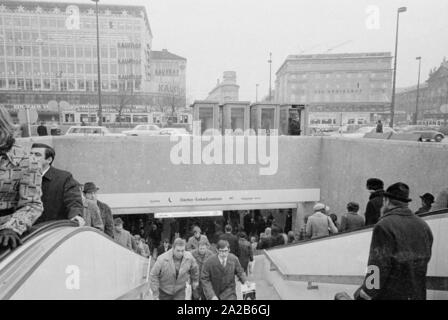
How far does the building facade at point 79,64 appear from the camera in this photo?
113 ft

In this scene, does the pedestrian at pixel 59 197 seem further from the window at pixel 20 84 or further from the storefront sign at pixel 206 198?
the window at pixel 20 84

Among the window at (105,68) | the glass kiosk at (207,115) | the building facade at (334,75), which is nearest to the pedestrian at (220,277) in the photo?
→ the glass kiosk at (207,115)

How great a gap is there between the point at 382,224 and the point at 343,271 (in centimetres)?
227

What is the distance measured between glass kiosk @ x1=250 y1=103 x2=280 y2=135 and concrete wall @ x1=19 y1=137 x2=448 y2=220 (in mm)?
2111

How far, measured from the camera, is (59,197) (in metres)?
2.81

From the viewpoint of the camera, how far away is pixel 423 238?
2230 mm

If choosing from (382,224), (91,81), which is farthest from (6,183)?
(91,81)

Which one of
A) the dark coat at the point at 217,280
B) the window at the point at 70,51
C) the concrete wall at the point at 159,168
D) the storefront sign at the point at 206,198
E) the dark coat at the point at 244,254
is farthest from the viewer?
the window at the point at 70,51

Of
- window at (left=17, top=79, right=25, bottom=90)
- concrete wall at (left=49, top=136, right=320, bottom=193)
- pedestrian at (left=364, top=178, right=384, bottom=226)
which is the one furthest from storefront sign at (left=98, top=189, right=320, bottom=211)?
window at (left=17, top=79, right=25, bottom=90)

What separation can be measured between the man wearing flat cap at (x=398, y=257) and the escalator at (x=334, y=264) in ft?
1.94

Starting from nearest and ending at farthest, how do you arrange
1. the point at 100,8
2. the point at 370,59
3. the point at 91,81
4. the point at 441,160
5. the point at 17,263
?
1. the point at 17,263
2. the point at 441,160
3. the point at 370,59
4. the point at 100,8
5. the point at 91,81

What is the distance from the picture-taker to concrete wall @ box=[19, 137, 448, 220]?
36.7 ft

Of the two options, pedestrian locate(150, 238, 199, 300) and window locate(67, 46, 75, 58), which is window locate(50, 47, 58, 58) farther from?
pedestrian locate(150, 238, 199, 300)

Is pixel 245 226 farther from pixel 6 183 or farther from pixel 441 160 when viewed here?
pixel 6 183
